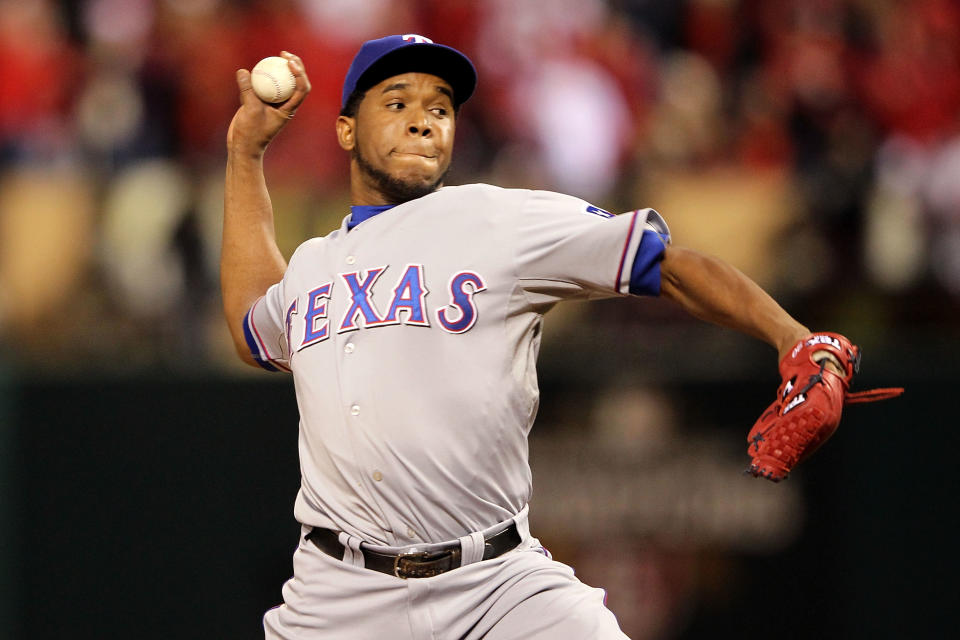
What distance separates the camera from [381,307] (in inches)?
130

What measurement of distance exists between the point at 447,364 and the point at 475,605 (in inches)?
22.0

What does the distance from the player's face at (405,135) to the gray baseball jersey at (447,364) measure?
0.56 feet

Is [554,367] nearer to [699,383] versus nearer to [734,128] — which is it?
[699,383]

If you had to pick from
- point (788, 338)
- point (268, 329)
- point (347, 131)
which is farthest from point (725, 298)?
point (268, 329)

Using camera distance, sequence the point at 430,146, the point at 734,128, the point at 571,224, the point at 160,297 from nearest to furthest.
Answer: the point at 571,224 < the point at 430,146 < the point at 160,297 < the point at 734,128

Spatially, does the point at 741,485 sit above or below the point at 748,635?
above

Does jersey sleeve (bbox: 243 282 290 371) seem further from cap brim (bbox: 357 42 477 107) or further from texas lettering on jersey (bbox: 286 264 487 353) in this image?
cap brim (bbox: 357 42 477 107)

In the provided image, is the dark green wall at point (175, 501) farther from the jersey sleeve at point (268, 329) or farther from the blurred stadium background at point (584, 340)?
the jersey sleeve at point (268, 329)

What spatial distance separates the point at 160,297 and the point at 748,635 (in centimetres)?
326

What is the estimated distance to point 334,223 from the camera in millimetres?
7004

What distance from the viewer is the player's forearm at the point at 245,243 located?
3926 mm

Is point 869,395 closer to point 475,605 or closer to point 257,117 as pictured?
point 475,605

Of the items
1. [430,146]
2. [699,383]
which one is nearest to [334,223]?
[699,383]

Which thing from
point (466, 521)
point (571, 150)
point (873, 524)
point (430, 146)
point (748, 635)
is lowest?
point (748, 635)
